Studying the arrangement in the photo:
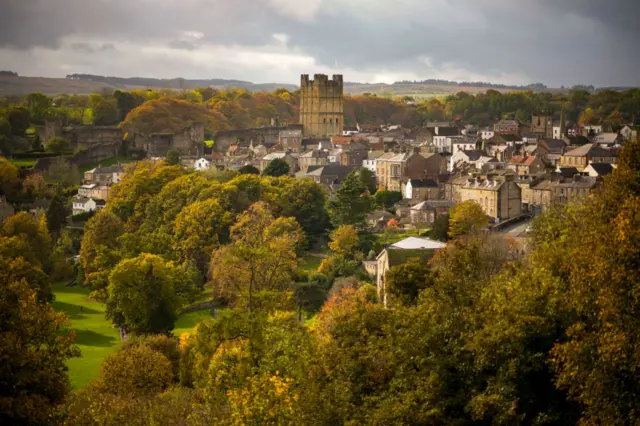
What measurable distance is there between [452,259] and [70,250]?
103 ft

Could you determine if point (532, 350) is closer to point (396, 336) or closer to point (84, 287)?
point (396, 336)

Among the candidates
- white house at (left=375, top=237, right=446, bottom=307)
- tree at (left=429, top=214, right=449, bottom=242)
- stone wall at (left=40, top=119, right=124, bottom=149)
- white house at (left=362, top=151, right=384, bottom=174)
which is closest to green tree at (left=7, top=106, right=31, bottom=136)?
stone wall at (left=40, top=119, right=124, bottom=149)

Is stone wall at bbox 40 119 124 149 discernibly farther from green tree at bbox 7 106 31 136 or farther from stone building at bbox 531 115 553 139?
stone building at bbox 531 115 553 139

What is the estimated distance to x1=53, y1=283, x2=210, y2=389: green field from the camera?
29.2 m

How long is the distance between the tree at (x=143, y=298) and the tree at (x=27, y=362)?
13886 mm

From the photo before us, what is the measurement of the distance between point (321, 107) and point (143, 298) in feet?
225

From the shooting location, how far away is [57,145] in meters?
74.5

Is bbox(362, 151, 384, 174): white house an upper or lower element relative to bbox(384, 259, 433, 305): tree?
lower

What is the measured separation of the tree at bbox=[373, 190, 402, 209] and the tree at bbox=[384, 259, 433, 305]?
3075 cm

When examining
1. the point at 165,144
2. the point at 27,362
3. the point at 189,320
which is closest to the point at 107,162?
the point at 165,144

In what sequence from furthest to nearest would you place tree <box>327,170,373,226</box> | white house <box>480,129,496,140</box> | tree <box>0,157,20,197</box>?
white house <box>480,129,496,140</box>, tree <box>0,157,20,197</box>, tree <box>327,170,373,226</box>

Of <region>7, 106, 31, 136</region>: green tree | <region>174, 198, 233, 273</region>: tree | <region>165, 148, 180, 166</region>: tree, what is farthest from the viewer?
<region>7, 106, 31, 136</region>: green tree

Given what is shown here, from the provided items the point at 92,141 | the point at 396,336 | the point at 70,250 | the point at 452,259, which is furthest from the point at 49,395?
the point at 92,141

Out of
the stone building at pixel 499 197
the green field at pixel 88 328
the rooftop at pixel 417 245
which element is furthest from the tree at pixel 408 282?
the stone building at pixel 499 197
